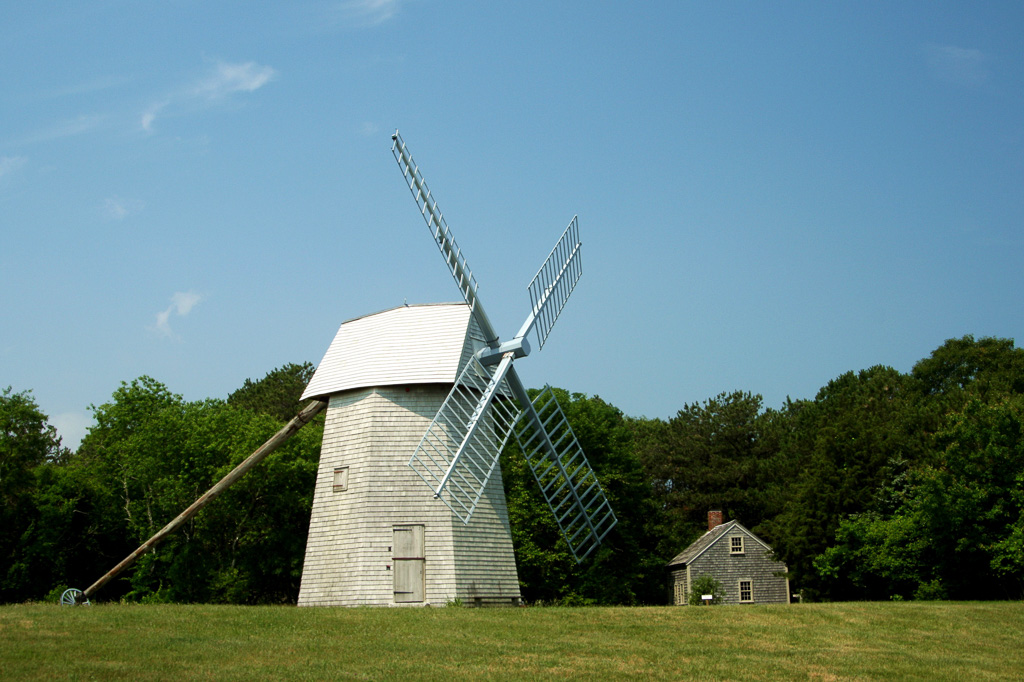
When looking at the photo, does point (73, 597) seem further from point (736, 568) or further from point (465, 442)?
point (736, 568)

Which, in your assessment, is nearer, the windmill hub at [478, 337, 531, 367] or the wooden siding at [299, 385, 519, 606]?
the wooden siding at [299, 385, 519, 606]

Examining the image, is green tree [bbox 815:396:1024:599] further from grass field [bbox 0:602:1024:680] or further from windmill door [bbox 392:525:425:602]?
windmill door [bbox 392:525:425:602]

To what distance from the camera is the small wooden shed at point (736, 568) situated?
42375mm

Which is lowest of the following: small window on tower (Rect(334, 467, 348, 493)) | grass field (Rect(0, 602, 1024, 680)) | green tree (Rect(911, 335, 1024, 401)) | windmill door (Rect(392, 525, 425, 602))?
grass field (Rect(0, 602, 1024, 680))

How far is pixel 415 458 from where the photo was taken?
22.6m

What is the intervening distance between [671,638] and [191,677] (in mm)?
8572

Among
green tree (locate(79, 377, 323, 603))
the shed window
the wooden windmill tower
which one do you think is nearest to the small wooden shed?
the shed window

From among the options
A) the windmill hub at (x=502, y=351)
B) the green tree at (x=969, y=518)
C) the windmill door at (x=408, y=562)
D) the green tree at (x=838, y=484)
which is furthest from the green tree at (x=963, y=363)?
the windmill door at (x=408, y=562)

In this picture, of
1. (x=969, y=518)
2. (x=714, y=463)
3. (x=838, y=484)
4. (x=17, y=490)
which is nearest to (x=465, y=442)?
(x=969, y=518)

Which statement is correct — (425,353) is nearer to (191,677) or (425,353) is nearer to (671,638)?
(671,638)

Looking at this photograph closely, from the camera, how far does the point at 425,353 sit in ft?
78.8

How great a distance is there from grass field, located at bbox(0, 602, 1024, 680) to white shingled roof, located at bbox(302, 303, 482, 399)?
561 cm

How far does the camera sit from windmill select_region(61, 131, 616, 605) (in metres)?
22.8

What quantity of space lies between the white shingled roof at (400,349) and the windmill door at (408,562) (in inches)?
136
